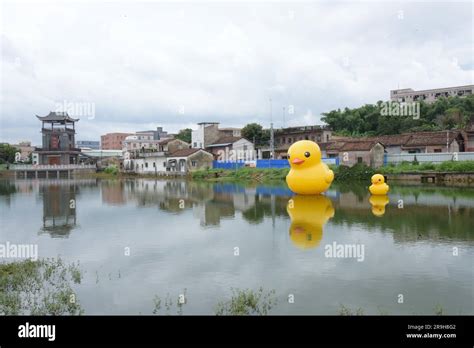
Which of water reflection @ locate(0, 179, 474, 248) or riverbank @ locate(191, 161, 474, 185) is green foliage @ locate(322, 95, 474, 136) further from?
water reflection @ locate(0, 179, 474, 248)

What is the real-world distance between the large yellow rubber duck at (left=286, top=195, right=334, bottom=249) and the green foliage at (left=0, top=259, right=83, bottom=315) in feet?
21.1

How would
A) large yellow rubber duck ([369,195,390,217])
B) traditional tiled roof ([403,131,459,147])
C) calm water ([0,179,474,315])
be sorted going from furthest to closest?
1. traditional tiled roof ([403,131,459,147])
2. large yellow rubber duck ([369,195,390,217])
3. calm water ([0,179,474,315])

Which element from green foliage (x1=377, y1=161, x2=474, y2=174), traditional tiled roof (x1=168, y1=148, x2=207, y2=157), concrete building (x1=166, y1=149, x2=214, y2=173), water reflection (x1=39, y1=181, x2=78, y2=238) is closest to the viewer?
water reflection (x1=39, y1=181, x2=78, y2=238)

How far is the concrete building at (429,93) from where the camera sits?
87.9 metres

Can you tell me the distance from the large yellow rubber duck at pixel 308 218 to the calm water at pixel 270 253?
44 millimetres

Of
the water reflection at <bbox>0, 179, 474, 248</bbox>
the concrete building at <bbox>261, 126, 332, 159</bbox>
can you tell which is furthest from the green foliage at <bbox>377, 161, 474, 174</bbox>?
the concrete building at <bbox>261, 126, 332, 159</bbox>

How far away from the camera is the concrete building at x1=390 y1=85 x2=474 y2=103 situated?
87875 millimetres

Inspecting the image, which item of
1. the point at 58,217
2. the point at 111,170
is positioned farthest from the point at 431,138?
the point at 111,170

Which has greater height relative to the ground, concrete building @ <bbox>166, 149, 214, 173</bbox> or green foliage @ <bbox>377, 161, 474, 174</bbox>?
concrete building @ <bbox>166, 149, 214, 173</bbox>

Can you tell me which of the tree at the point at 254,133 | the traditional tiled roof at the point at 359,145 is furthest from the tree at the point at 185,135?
the traditional tiled roof at the point at 359,145

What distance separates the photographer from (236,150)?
60.0 meters
